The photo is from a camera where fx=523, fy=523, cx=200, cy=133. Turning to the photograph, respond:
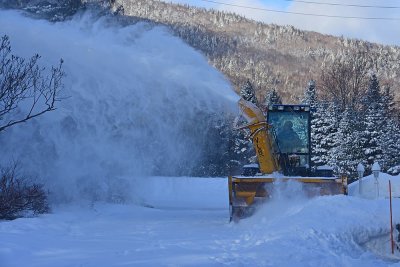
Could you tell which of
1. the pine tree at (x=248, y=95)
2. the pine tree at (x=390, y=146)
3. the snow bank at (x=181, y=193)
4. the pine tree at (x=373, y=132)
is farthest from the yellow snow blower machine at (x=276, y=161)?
the pine tree at (x=373, y=132)

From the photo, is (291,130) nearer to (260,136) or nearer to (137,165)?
(260,136)

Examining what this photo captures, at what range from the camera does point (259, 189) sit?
10281 mm

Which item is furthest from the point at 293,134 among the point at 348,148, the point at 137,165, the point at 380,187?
the point at 348,148

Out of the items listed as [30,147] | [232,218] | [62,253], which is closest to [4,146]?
[30,147]

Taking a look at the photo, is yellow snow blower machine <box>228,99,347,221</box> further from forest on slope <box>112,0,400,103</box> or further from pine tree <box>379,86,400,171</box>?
forest on slope <box>112,0,400,103</box>

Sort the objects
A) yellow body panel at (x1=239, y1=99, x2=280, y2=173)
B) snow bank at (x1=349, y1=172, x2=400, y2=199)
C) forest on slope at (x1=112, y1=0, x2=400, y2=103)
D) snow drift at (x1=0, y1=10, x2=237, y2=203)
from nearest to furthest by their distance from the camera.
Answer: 1. yellow body panel at (x1=239, y1=99, x2=280, y2=173)
2. snow drift at (x1=0, y1=10, x2=237, y2=203)
3. snow bank at (x1=349, y1=172, x2=400, y2=199)
4. forest on slope at (x1=112, y1=0, x2=400, y2=103)

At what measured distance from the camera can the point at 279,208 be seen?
9.98 m

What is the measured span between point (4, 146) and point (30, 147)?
549mm

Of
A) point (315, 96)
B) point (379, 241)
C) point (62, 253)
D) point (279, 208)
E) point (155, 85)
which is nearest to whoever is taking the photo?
point (62, 253)

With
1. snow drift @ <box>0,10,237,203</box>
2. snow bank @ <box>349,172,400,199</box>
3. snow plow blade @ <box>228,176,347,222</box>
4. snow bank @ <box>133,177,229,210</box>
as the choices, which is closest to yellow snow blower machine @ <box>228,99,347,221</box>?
snow plow blade @ <box>228,176,347,222</box>

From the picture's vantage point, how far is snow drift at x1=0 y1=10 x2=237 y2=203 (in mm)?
11984

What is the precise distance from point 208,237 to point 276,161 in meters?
3.61

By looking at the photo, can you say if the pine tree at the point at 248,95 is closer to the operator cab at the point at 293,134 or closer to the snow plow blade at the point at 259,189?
the operator cab at the point at 293,134

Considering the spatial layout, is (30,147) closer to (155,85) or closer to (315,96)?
(155,85)
